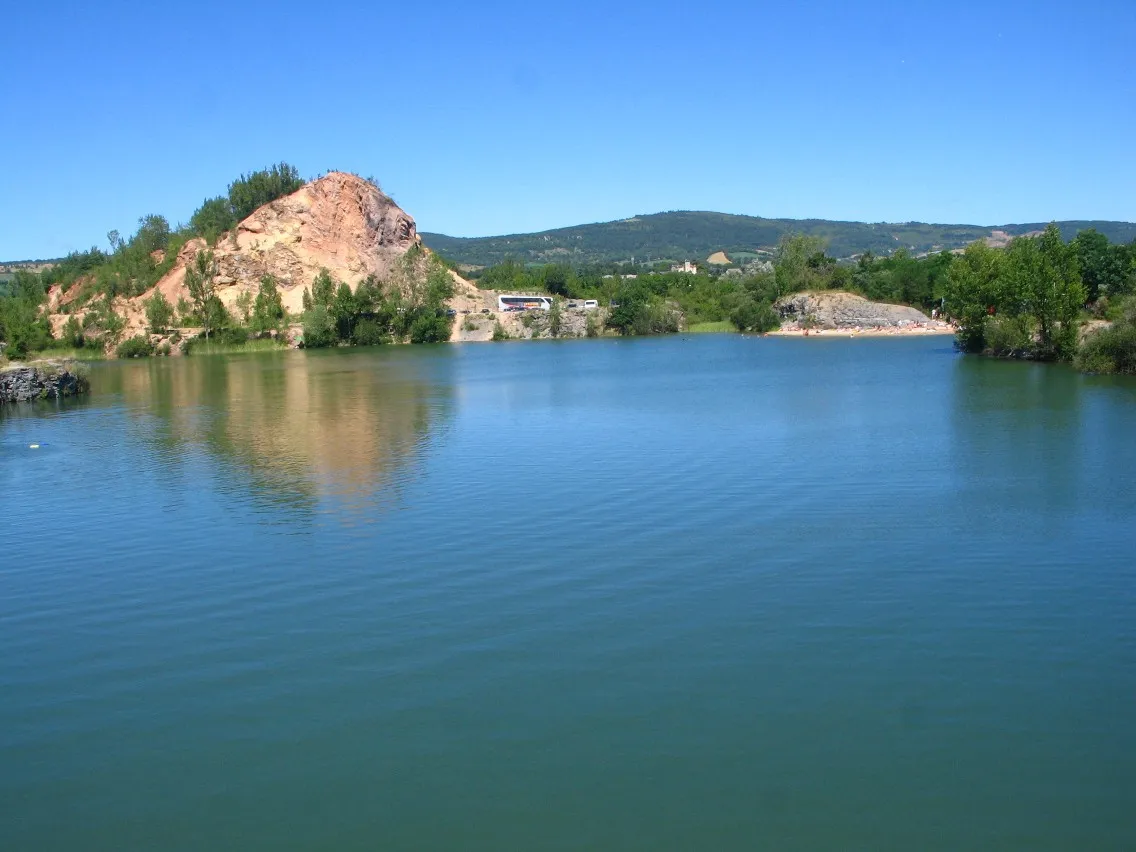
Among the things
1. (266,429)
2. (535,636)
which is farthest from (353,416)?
(535,636)

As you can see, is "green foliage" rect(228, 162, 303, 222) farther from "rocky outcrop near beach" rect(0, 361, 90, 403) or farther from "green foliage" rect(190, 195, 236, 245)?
"rocky outcrop near beach" rect(0, 361, 90, 403)

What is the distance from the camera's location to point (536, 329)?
91875 millimetres

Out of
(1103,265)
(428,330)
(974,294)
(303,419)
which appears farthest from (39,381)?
(1103,265)

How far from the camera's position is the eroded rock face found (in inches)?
3430

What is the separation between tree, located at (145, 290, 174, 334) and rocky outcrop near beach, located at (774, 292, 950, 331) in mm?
Answer: 57775

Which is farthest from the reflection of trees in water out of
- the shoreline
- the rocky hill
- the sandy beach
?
the rocky hill

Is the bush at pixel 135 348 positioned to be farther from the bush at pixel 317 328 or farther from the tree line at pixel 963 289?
the tree line at pixel 963 289

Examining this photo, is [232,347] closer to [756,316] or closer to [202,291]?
[202,291]

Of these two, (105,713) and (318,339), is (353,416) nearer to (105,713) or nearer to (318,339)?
(105,713)

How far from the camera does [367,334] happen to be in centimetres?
8819

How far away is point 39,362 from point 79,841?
44.3 metres

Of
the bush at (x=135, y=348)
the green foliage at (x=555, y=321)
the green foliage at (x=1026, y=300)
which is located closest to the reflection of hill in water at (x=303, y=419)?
the bush at (x=135, y=348)

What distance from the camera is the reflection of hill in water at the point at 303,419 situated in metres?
21.5

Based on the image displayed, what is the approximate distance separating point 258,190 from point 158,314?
2438cm
